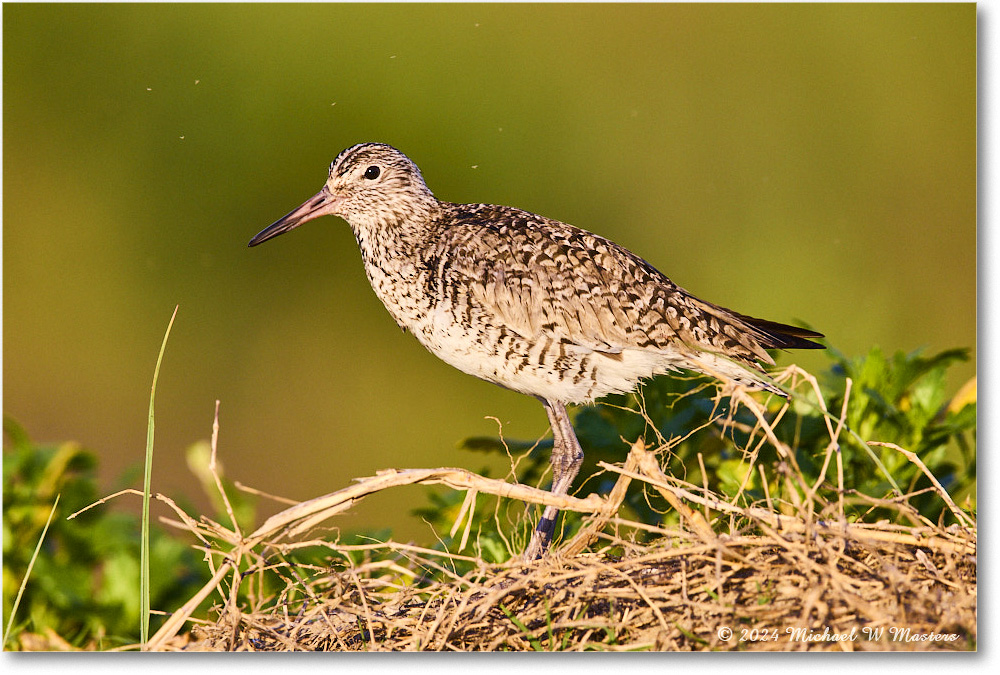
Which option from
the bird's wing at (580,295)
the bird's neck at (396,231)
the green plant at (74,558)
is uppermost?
the bird's neck at (396,231)

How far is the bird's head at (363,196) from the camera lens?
3672 millimetres

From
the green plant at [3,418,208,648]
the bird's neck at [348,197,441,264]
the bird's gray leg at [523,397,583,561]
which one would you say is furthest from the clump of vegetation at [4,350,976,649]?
the bird's neck at [348,197,441,264]

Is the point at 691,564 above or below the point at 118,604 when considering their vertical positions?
above

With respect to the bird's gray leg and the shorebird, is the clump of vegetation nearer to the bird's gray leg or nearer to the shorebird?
the bird's gray leg

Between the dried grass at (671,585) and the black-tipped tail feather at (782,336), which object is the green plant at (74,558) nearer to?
the dried grass at (671,585)

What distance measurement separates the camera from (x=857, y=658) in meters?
2.90

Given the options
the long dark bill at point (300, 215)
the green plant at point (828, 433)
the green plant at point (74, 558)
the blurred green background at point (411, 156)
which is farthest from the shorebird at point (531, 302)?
the green plant at point (74, 558)

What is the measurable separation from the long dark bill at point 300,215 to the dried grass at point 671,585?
4.23ft

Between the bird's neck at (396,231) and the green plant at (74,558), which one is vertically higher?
the bird's neck at (396,231)

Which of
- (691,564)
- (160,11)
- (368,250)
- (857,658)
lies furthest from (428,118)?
(857,658)

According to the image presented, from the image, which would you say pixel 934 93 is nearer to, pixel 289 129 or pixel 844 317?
pixel 844 317

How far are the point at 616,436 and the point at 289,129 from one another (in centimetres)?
203

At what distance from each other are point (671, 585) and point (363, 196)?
1.96 metres

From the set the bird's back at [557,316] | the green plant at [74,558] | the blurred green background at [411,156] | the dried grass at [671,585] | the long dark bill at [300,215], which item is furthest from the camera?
the blurred green background at [411,156]
